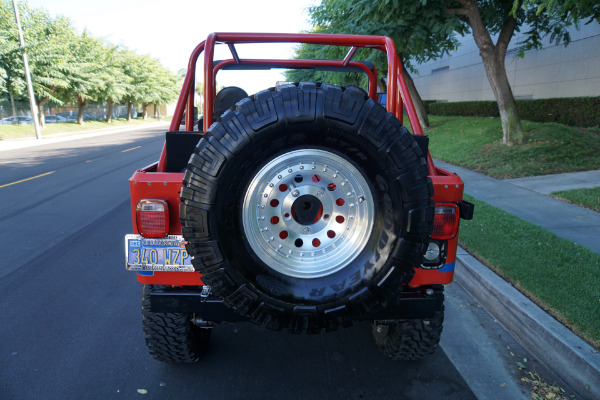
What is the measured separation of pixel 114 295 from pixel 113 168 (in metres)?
9.75

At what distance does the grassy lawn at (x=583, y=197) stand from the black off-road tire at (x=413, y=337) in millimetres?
5248

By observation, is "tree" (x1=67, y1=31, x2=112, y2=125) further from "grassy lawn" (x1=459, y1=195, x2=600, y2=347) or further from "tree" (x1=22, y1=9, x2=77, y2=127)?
"grassy lawn" (x1=459, y1=195, x2=600, y2=347)

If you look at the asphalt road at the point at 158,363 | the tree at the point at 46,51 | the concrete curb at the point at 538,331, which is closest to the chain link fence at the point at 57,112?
the tree at the point at 46,51

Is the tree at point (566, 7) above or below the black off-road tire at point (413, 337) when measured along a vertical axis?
above

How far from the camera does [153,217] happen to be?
2438mm

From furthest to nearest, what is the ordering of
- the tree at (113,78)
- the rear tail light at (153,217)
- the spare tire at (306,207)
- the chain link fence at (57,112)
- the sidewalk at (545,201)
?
the tree at (113,78) → the chain link fence at (57,112) → the sidewalk at (545,201) → the rear tail light at (153,217) → the spare tire at (306,207)

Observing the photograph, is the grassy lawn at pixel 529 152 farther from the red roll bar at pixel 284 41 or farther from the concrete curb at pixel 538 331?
the red roll bar at pixel 284 41

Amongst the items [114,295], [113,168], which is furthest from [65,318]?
[113,168]

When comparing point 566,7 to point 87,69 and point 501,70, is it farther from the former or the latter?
point 87,69

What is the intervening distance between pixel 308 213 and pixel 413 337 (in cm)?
127

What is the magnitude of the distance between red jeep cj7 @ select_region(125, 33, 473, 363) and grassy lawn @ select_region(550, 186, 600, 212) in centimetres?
567

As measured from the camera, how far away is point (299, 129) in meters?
2.15

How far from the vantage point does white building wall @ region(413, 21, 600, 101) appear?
53.7 feet

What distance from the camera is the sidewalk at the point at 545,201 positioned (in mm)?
5735
